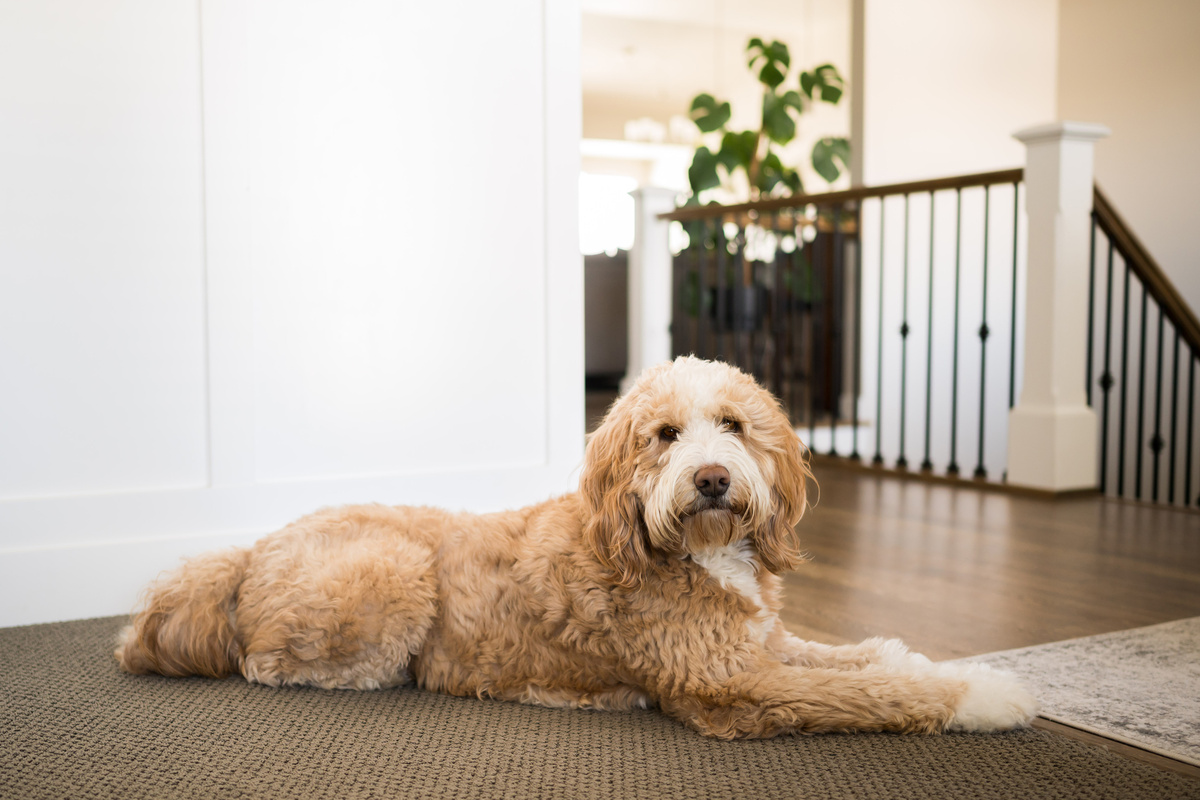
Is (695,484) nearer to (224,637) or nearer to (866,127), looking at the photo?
(224,637)

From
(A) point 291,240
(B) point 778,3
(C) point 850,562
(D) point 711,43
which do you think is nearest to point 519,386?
(A) point 291,240

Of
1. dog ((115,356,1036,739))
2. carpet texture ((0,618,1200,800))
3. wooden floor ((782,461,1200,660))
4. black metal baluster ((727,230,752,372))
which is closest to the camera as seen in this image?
carpet texture ((0,618,1200,800))

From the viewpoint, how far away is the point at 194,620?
1704mm

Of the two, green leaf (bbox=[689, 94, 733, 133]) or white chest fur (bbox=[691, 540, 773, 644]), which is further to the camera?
green leaf (bbox=[689, 94, 733, 133])

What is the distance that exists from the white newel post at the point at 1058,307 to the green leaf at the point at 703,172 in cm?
262

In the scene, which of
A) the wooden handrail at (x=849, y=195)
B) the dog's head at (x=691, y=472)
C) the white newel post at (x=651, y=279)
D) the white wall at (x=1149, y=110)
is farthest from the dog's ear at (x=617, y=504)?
the white wall at (x=1149, y=110)

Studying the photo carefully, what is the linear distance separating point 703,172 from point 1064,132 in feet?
9.25

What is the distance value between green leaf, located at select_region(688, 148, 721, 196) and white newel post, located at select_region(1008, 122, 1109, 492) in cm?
262

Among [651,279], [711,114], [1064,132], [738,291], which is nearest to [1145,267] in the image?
[1064,132]

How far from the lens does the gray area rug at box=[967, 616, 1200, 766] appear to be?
5.03 feet

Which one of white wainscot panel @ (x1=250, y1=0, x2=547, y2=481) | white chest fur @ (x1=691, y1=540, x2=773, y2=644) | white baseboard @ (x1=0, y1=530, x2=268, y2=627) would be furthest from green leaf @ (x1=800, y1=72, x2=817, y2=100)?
white chest fur @ (x1=691, y1=540, x2=773, y2=644)

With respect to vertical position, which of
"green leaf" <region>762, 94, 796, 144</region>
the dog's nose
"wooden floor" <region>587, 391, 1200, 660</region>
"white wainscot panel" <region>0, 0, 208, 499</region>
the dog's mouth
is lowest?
"wooden floor" <region>587, 391, 1200, 660</region>

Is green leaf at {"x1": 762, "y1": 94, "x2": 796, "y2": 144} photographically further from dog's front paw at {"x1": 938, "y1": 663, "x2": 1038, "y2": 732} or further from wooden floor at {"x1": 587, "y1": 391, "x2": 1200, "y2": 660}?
dog's front paw at {"x1": 938, "y1": 663, "x2": 1038, "y2": 732}

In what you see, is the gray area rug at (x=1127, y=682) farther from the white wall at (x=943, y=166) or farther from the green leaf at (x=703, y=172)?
the green leaf at (x=703, y=172)
